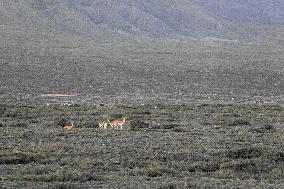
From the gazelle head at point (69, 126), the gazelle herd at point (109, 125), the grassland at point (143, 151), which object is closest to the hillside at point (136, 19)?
the grassland at point (143, 151)

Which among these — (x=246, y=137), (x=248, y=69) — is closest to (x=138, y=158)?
(x=246, y=137)

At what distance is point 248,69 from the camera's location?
58.1 m

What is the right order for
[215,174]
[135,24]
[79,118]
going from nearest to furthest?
[215,174]
[79,118]
[135,24]

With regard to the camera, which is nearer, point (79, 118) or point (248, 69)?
point (79, 118)

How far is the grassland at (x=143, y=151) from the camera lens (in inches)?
540

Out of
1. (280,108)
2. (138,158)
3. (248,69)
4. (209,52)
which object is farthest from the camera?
(209,52)

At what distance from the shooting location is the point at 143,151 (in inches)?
671

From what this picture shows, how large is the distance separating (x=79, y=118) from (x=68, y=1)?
91151mm

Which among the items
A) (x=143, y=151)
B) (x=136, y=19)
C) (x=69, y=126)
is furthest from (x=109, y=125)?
(x=136, y=19)

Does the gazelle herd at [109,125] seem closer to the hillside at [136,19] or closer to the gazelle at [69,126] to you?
→ the gazelle at [69,126]

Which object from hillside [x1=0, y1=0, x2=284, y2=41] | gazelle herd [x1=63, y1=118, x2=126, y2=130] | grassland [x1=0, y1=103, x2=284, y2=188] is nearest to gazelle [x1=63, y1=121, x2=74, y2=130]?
gazelle herd [x1=63, y1=118, x2=126, y2=130]

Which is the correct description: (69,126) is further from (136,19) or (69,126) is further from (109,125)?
(136,19)

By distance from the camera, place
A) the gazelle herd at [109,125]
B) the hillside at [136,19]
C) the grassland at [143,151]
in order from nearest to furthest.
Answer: the grassland at [143,151] < the gazelle herd at [109,125] < the hillside at [136,19]

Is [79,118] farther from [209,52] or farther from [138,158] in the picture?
[209,52]
